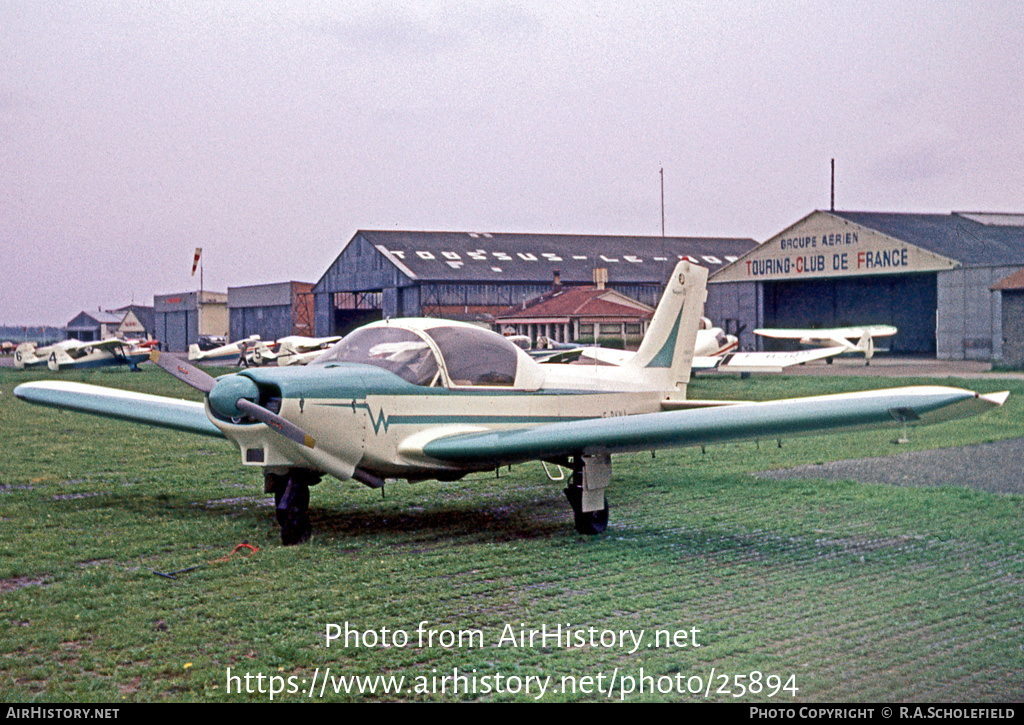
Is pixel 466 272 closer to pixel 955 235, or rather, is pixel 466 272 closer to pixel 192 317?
pixel 955 235

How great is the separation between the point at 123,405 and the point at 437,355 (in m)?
3.91

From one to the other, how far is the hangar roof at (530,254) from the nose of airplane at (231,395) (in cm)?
4033

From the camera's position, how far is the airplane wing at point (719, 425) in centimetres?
603

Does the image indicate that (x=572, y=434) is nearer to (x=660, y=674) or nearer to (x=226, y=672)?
(x=660, y=674)

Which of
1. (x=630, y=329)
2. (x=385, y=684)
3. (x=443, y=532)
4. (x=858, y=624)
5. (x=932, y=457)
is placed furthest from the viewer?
→ (x=630, y=329)

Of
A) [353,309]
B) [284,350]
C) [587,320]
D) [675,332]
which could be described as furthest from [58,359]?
[675,332]

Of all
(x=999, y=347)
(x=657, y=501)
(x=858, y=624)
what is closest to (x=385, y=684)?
(x=858, y=624)

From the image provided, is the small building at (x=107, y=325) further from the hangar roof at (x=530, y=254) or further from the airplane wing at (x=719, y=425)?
the airplane wing at (x=719, y=425)

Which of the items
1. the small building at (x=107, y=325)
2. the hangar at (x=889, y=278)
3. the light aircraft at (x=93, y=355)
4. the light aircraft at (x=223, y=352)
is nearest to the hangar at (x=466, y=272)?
the hangar at (x=889, y=278)

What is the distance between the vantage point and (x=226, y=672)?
4.52 m

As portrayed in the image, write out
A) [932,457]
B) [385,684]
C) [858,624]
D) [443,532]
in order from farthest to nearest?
[932,457] < [443,532] < [858,624] < [385,684]

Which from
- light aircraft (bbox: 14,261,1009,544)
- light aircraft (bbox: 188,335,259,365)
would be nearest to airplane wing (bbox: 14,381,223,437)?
light aircraft (bbox: 14,261,1009,544)

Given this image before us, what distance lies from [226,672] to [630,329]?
42.7 metres

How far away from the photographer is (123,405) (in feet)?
32.4
